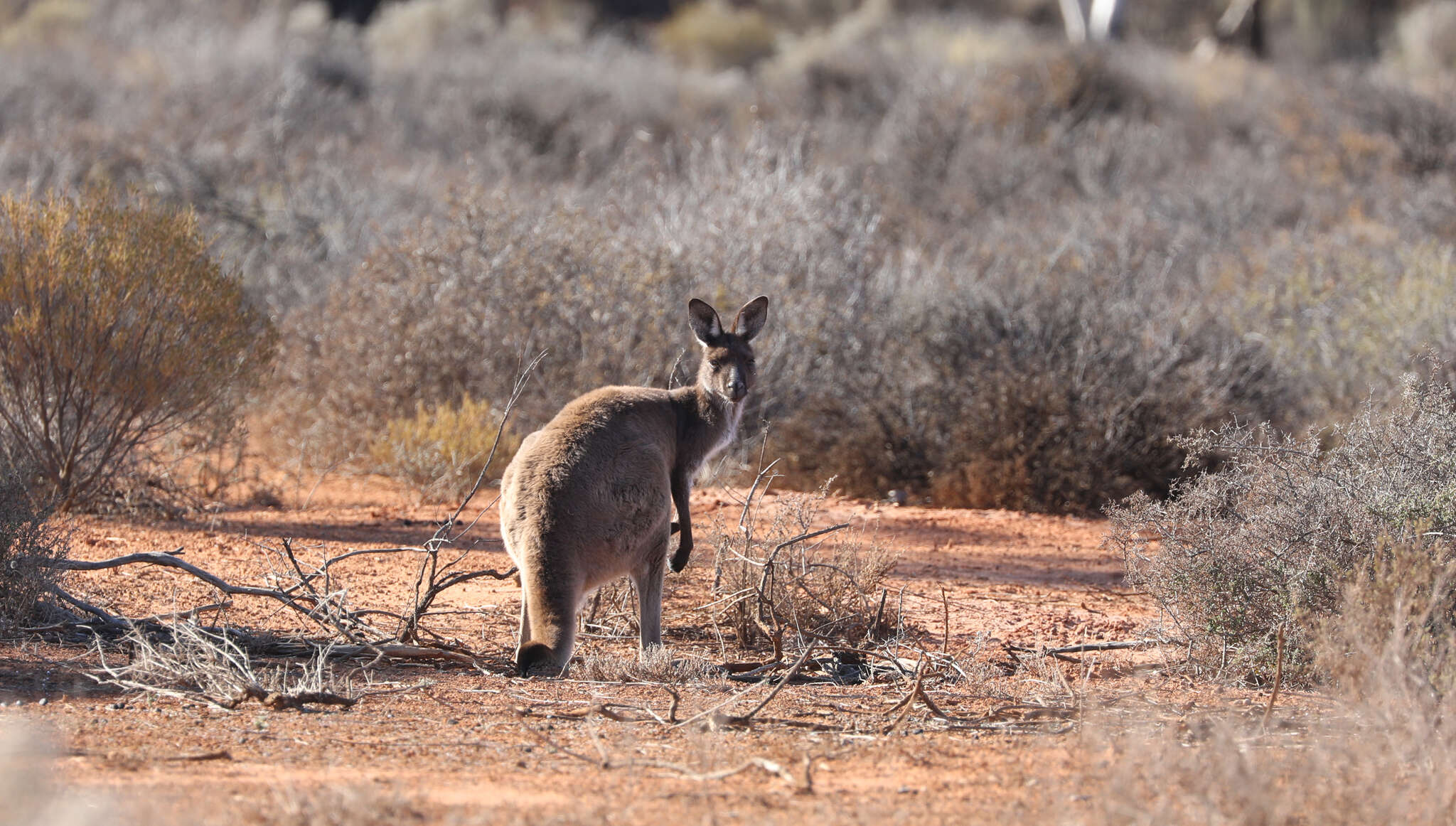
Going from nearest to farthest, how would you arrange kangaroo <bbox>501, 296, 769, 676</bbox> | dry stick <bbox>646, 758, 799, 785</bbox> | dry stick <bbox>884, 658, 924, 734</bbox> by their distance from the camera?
dry stick <bbox>646, 758, 799, 785</bbox> < dry stick <bbox>884, 658, 924, 734</bbox> < kangaroo <bbox>501, 296, 769, 676</bbox>

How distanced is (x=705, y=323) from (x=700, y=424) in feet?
1.73

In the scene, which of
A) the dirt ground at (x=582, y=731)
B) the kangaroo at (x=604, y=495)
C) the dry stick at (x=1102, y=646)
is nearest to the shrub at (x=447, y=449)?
the dirt ground at (x=582, y=731)

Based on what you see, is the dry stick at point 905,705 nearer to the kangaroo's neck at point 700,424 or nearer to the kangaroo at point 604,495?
the kangaroo at point 604,495

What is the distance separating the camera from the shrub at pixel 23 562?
21.1 ft

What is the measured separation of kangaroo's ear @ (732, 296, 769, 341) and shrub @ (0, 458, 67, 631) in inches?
139

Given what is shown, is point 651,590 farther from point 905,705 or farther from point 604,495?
point 905,705

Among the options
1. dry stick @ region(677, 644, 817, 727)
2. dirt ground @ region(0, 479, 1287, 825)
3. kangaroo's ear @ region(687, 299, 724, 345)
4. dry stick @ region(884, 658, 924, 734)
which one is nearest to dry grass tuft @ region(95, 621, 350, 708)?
dirt ground @ region(0, 479, 1287, 825)

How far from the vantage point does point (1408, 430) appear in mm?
6367

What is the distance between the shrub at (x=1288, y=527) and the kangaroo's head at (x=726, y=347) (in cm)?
193

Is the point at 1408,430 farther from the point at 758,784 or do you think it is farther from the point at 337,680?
the point at 337,680

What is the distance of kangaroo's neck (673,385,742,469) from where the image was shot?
688cm

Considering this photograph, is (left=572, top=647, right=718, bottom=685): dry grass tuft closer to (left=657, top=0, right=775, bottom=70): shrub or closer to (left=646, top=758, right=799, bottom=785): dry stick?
(left=646, top=758, right=799, bottom=785): dry stick

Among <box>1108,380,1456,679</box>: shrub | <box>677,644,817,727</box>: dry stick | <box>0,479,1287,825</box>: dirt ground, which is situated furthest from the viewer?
<box>1108,380,1456,679</box>: shrub

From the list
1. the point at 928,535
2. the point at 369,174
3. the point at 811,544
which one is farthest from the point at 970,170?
the point at 811,544
